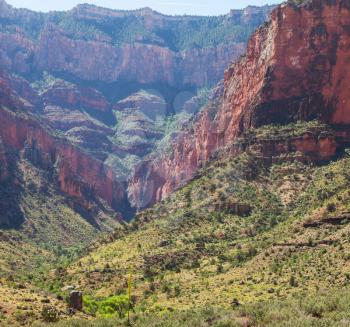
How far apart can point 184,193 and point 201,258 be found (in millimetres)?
30626

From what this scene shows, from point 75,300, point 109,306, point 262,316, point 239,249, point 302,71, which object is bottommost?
point 109,306

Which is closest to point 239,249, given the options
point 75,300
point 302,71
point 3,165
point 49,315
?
point 75,300

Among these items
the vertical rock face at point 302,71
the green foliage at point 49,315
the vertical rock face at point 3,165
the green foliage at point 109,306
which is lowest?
the vertical rock face at point 3,165

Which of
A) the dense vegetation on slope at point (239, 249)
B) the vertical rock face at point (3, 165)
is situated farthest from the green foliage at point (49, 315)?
the vertical rock face at point (3, 165)

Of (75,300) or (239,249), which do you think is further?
(239,249)

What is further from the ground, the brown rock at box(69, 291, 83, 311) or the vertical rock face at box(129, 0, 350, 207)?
the vertical rock face at box(129, 0, 350, 207)

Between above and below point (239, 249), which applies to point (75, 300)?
above

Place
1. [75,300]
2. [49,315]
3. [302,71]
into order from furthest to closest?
[302,71] < [75,300] < [49,315]

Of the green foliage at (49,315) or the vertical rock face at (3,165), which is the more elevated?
the green foliage at (49,315)

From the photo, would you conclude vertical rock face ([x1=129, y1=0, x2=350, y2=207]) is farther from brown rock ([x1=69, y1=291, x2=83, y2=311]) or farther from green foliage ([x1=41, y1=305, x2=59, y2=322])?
green foliage ([x1=41, y1=305, x2=59, y2=322])

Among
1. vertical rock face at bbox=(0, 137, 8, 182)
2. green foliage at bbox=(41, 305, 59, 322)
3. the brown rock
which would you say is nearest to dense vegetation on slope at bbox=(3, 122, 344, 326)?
green foliage at bbox=(41, 305, 59, 322)

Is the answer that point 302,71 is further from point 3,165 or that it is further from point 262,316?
point 262,316

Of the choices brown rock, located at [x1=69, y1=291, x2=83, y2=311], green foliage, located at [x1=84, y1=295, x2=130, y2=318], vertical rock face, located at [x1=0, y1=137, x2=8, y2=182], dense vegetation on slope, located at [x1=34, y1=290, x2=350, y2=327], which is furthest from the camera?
vertical rock face, located at [x1=0, y1=137, x2=8, y2=182]

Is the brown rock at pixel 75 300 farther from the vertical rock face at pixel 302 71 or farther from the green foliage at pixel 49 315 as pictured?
the vertical rock face at pixel 302 71
